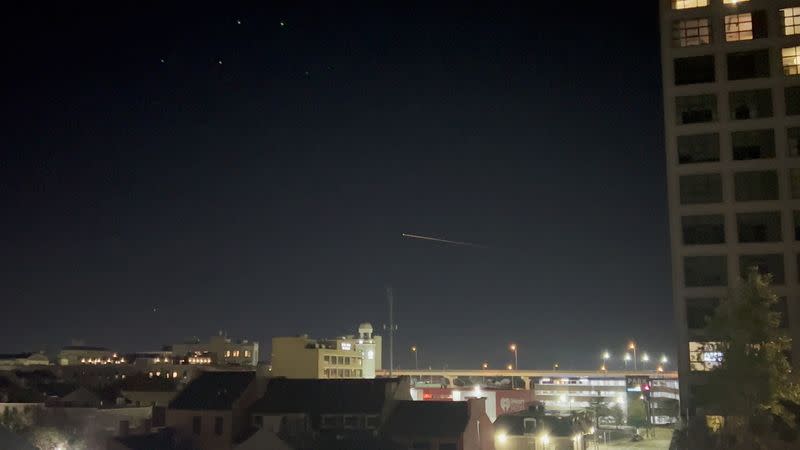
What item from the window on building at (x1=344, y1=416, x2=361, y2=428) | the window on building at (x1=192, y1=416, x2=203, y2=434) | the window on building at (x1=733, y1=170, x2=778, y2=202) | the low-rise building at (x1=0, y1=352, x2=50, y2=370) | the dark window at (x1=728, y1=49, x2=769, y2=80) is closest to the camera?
the window on building at (x1=733, y1=170, x2=778, y2=202)

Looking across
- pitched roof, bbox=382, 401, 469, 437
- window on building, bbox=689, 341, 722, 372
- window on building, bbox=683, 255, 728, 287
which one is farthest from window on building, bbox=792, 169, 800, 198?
pitched roof, bbox=382, 401, 469, 437

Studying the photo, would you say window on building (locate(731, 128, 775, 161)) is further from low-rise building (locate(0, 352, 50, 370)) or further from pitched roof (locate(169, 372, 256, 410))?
low-rise building (locate(0, 352, 50, 370))

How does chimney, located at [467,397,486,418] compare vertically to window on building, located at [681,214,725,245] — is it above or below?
below

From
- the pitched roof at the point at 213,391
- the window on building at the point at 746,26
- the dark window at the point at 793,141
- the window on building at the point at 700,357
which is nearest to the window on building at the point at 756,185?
the dark window at the point at 793,141

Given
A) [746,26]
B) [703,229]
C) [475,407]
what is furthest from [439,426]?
[746,26]

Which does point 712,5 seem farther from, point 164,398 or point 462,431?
point 164,398

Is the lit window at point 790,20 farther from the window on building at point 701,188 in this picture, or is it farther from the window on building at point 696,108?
the window on building at point 701,188
